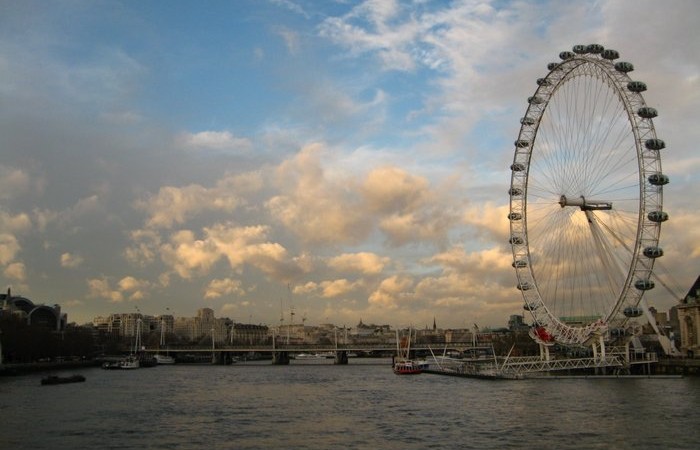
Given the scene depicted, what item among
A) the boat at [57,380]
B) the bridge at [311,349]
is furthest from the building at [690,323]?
the boat at [57,380]

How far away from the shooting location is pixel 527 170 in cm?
7750

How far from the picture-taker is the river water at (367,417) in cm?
3347

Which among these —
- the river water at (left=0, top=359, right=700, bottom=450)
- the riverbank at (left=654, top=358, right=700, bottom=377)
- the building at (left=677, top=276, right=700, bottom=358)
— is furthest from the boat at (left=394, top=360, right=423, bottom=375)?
the building at (left=677, top=276, right=700, bottom=358)

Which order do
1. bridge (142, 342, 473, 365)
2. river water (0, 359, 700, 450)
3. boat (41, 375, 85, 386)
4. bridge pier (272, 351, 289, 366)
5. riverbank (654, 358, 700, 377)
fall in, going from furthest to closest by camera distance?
bridge pier (272, 351, 289, 366), bridge (142, 342, 473, 365), boat (41, 375, 85, 386), riverbank (654, 358, 700, 377), river water (0, 359, 700, 450)

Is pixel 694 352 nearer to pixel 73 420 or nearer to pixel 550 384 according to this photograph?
pixel 550 384

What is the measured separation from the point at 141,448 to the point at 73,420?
519 inches

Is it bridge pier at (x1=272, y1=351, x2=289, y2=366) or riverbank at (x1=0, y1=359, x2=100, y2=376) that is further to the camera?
bridge pier at (x1=272, y1=351, x2=289, y2=366)

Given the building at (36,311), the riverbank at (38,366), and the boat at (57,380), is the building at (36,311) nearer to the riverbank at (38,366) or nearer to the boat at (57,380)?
the riverbank at (38,366)

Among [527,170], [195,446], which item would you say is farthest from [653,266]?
[195,446]

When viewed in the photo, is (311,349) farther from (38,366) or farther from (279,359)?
(38,366)

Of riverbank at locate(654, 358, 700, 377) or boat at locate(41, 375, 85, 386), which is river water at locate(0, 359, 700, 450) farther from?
boat at locate(41, 375, 85, 386)

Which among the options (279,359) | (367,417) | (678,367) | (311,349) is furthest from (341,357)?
(367,417)

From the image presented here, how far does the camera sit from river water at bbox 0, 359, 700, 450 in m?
33.5

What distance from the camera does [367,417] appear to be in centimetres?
4434
